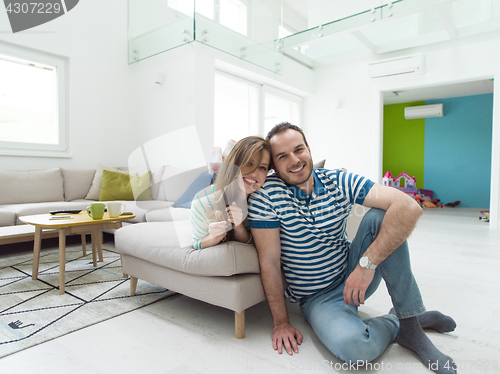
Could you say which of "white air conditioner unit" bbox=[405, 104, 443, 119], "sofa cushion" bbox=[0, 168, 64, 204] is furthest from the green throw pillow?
"white air conditioner unit" bbox=[405, 104, 443, 119]

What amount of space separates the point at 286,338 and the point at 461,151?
741cm

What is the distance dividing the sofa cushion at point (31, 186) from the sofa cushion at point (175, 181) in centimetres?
107

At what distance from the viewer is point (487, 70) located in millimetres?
4141

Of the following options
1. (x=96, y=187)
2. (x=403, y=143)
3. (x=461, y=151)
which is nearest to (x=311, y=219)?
(x=96, y=187)

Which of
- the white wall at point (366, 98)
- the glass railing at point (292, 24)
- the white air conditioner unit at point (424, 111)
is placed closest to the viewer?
the glass railing at point (292, 24)

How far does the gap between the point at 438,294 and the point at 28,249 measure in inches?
128

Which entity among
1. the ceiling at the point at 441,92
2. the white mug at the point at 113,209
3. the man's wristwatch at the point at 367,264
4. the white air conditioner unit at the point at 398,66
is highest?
the ceiling at the point at 441,92

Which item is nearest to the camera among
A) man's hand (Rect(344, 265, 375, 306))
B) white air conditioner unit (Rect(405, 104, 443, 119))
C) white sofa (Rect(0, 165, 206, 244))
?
man's hand (Rect(344, 265, 375, 306))

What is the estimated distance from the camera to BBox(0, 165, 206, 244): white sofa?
9.12 feet

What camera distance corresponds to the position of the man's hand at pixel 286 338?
120 centimetres

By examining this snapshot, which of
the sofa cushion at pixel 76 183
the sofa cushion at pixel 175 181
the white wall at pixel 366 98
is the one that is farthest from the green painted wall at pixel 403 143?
the sofa cushion at pixel 76 183

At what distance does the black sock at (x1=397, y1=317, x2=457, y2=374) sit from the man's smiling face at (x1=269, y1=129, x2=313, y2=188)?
67 cm

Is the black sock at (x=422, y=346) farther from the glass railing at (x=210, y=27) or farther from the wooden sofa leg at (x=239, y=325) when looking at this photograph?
the glass railing at (x=210, y=27)

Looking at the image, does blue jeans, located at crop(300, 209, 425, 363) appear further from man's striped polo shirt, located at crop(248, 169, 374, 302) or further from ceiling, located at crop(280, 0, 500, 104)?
ceiling, located at crop(280, 0, 500, 104)
